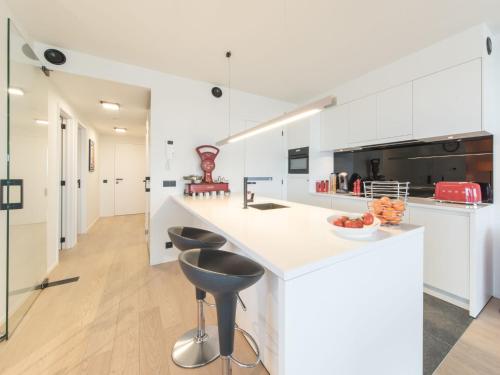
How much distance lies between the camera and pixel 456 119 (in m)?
2.04

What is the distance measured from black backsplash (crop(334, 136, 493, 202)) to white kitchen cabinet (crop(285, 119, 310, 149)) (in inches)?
30.2

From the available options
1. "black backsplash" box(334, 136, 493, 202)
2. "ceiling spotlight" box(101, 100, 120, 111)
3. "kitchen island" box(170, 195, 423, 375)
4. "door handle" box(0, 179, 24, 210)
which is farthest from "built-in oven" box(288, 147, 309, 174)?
"door handle" box(0, 179, 24, 210)

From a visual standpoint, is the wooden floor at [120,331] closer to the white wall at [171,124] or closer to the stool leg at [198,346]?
the stool leg at [198,346]

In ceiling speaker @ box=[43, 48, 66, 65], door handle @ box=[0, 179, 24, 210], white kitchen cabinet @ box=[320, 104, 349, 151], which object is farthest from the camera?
white kitchen cabinet @ box=[320, 104, 349, 151]

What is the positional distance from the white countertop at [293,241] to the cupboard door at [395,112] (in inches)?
67.8

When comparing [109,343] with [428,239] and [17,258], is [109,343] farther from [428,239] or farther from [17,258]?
[428,239]

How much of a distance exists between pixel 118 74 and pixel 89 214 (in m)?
3.32

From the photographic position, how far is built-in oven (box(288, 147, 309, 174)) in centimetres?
356

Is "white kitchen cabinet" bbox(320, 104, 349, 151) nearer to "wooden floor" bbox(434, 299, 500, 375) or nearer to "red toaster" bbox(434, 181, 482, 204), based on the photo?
"red toaster" bbox(434, 181, 482, 204)

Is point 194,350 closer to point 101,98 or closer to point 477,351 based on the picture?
point 477,351

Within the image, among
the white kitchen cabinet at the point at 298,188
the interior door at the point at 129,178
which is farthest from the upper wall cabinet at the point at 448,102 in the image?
the interior door at the point at 129,178

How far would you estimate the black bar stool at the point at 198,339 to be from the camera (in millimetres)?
1365

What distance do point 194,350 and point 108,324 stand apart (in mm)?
787

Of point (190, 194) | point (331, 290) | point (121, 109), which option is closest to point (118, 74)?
point (121, 109)
